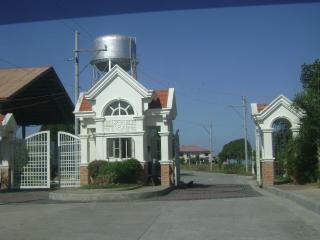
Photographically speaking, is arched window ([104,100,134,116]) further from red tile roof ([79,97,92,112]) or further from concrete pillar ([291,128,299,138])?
concrete pillar ([291,128,299,138])

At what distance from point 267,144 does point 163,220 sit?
1416 cm

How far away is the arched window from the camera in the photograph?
27.5 meters

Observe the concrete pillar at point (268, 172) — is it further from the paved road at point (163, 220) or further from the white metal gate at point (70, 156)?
the white metal gate at point (70, 156)

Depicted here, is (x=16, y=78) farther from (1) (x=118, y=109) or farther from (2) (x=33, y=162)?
(1) (x=118, y=109)

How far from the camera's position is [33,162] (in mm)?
28875

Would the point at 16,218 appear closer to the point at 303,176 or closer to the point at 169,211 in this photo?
the point at 169,211

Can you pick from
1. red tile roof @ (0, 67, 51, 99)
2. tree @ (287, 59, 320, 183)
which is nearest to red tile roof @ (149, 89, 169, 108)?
tree @ (287, 59, 320, 183)

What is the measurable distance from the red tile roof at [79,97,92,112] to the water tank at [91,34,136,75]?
731cm

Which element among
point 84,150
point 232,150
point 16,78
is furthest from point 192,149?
point 84,150

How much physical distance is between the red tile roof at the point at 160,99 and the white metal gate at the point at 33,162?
537 centimetres

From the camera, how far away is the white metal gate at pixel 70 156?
28594 mm

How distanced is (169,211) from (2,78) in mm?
27334

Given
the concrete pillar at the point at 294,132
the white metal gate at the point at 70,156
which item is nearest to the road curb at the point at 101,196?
the white metal gate at the point at 70,156

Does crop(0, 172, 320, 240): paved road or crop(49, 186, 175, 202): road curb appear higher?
crop(49, 186, 175, 202): road curb
